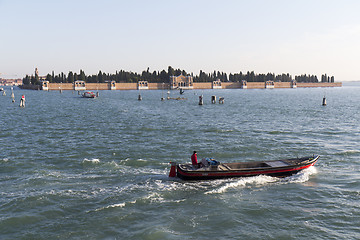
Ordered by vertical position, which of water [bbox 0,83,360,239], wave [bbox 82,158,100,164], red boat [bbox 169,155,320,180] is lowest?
water [bbox 0,83,360,239]

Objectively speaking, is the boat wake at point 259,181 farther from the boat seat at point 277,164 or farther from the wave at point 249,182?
the boat seat at point 277,164

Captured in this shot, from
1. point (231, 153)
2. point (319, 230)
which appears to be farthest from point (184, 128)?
point (319, 230)

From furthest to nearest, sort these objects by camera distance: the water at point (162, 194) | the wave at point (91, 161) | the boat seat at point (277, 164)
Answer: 1. the wave at point (91, 161)
2. the boat seat at point (277, 164)
3. the water at point (162, 194)

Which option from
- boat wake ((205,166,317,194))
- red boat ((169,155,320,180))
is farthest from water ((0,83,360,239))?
red boat ((169,155,320,180))

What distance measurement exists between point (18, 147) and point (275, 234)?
28208mm

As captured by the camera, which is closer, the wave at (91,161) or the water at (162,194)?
the water at (162,194)

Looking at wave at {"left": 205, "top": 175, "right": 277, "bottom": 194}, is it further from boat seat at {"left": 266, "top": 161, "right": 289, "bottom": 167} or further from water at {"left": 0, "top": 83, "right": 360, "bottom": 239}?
boat seat at {"left": 266, "top": 161, "right": 289, "bottom": 167}

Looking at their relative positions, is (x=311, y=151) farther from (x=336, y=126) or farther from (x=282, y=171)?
(x=336, y=126)

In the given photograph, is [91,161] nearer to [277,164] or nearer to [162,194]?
[162,194]

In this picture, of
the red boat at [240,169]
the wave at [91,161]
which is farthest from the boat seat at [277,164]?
the wave at [91,161]

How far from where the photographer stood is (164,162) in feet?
87.2

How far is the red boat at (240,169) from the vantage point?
70.4ft

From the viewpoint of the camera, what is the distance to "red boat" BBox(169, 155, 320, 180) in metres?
21.5

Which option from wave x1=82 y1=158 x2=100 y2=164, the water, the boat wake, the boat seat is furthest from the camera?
wave x1=82 y1=158 x2=100 y2=164
